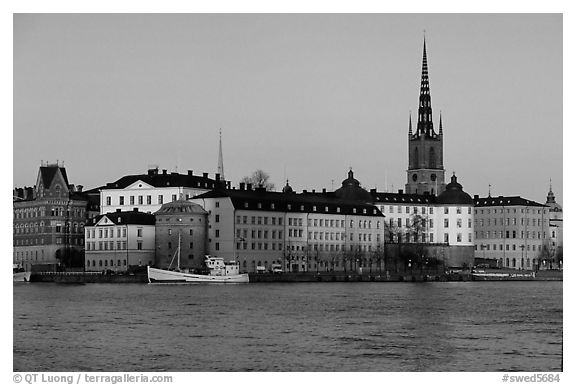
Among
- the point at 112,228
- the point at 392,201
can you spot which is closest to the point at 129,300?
the point at 112,228

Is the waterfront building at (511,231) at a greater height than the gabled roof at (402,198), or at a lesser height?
lesser

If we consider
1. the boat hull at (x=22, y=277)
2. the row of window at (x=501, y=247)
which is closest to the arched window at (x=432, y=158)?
the row of window at (x=501, y=247)

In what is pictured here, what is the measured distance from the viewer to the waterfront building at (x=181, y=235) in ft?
195

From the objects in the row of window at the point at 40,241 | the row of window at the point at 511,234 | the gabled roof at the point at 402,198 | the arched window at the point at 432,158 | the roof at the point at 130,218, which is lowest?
the row of window at the point at 40,241

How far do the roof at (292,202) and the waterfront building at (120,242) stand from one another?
122 inches

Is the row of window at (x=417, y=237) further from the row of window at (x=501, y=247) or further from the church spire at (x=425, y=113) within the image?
the church spire at (x=425, y=113)

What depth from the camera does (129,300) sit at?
3731cm

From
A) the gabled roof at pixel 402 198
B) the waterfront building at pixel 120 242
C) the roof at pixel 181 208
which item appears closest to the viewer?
the roof at pixel 181 208

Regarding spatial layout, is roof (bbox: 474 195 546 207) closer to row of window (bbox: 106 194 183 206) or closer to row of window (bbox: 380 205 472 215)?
row of window (bbox: 380 205 472 215)

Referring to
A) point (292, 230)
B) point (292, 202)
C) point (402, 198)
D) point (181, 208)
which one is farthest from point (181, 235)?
point (402, 198)

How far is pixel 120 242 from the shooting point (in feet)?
200

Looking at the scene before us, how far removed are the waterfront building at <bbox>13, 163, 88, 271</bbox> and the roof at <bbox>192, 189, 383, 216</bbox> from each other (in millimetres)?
8917

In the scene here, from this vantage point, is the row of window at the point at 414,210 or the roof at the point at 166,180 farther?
the row of window at the point at 414,210

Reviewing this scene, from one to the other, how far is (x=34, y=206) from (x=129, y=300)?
1278 inches
